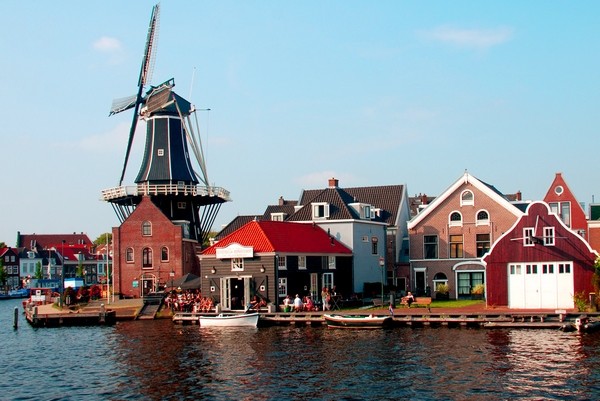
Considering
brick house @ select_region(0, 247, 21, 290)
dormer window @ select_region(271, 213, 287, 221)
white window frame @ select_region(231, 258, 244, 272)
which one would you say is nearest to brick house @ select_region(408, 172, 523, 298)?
dormer window @ select_region(271, 213, 287, 221)

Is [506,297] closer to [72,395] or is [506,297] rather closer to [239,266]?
[239,266]

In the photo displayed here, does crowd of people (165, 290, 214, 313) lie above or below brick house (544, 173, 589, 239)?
below

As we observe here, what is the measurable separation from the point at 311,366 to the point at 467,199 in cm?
3066

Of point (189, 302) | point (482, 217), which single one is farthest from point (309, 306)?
point (482, 217)

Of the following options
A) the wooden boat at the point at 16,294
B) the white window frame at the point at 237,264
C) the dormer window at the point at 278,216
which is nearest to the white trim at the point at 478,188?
the dormer window at the point at 278,216

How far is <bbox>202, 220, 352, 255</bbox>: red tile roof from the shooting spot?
53.8 m

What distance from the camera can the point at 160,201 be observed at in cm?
7312

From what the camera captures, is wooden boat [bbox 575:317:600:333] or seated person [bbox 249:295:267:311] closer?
wooden boat [bbox 575:317:600:333]

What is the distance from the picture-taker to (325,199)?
64.4 metres

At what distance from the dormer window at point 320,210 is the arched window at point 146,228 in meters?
16.2

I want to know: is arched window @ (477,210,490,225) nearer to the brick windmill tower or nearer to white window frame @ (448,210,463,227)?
white window frame @ (448,210,463,227)

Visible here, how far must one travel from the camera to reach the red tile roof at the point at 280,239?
53.8 metres

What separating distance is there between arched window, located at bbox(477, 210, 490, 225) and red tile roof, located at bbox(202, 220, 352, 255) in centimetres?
1041

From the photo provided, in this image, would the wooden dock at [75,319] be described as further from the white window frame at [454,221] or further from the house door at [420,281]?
the white window frame at [454,221]
